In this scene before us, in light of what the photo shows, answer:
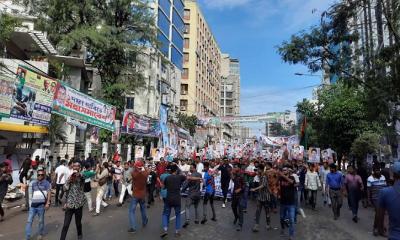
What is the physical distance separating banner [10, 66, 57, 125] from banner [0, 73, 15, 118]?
0.43ft

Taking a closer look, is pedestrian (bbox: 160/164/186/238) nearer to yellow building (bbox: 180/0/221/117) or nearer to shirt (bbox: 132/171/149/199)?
shirt (bbox: 132/171/149/199)

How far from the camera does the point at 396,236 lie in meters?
4.45

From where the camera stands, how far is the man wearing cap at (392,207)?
4.47m

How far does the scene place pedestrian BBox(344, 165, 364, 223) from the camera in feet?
41.1

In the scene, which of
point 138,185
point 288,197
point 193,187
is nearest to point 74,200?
point 138,185

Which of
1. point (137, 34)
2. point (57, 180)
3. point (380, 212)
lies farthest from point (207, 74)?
point (380, 212)

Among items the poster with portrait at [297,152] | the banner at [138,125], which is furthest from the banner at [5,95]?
the poster with portrait at [297,152]

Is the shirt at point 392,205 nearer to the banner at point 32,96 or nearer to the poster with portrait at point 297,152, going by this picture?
the banner at point 32,96

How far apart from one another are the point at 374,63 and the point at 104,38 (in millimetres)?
23322

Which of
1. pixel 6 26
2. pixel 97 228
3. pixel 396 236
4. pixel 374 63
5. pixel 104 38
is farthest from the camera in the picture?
pixel 104 38

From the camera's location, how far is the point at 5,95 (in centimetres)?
1398

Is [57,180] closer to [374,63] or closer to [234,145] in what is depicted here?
[374,63]

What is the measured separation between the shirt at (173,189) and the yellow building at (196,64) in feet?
203

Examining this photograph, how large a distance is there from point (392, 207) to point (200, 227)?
6.99 meters
